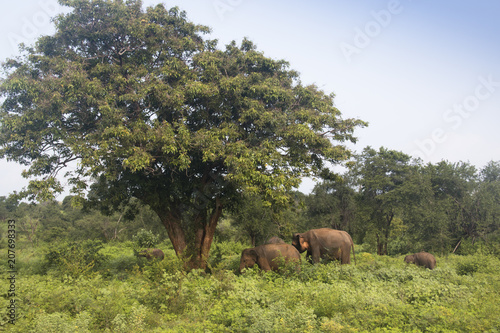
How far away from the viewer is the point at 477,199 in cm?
2733

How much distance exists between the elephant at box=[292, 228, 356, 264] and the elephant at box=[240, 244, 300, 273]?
1.92 metres

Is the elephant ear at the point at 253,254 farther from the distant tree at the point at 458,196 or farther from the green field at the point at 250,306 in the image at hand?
the distant tree at the point at 458,196

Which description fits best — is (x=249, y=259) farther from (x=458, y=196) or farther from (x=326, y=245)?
(x=458, y=196)

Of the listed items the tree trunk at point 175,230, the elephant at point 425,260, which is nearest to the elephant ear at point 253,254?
the tree trunk at point 175,230

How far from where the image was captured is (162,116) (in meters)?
14.7

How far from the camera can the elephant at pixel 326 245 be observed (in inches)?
612

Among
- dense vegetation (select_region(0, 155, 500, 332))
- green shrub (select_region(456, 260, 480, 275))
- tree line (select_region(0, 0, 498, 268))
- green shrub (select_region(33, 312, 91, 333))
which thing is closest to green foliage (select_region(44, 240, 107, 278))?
dense vegetation (select_region(0, 155, 500, 332))

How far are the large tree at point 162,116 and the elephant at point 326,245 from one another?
120 inches

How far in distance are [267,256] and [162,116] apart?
728cm

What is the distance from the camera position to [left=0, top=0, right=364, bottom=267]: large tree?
1277cm

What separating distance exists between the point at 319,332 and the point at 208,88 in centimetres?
1001

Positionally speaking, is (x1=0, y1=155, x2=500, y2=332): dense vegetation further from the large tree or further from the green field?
the large tree

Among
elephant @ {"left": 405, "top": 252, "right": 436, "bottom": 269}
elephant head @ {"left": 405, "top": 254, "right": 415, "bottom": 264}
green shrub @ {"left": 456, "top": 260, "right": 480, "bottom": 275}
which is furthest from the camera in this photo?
elephant head @ {"left": 405, "top": 254, "right": 415, "bottom": 264}

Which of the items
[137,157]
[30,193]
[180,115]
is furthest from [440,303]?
[30,193]
